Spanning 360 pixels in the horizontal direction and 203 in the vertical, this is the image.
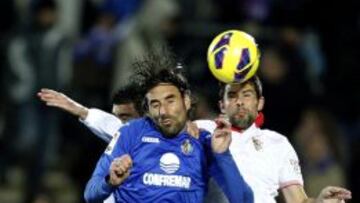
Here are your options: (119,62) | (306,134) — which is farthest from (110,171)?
(119,62)

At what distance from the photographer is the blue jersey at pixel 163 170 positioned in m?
10.7

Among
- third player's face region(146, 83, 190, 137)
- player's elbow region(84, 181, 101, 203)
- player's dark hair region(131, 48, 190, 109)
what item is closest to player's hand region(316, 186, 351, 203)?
third player's face region(146, 83, 190, 137)

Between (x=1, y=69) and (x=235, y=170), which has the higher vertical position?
(x=1, y=69)

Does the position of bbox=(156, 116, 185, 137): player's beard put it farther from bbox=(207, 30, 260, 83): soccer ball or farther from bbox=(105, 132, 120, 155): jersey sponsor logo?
bbox=(207, 30, 260, 83): soccer ball

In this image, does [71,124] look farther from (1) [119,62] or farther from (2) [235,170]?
(2) [235,170]

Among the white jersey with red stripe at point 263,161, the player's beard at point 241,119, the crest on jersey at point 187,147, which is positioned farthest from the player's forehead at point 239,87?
the crest on jersey at point 187,147

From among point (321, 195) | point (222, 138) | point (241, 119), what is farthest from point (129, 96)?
point (321, 195)

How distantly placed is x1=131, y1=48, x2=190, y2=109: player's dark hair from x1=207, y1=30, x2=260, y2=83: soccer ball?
25 centimetres

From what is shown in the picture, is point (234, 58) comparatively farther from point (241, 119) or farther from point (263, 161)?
point (263, 161)

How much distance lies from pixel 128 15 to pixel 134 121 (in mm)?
8245

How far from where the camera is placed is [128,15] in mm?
19188

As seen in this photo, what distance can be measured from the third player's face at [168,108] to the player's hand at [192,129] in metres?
0.11

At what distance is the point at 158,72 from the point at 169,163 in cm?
68

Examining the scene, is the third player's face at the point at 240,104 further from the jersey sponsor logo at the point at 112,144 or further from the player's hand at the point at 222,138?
the jersey sponsor logo at the point at 112,144
